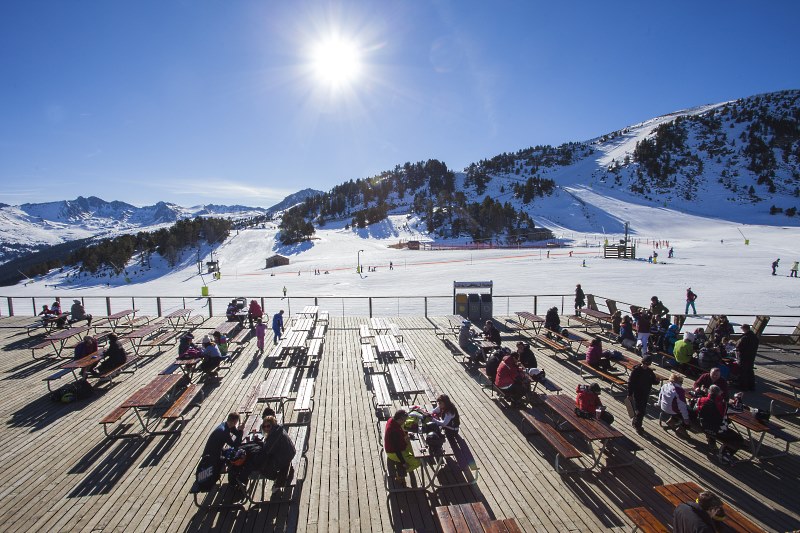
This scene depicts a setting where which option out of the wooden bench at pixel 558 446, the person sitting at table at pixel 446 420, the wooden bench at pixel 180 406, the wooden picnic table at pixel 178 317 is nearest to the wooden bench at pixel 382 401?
the person sitting at table at pixel 446 420

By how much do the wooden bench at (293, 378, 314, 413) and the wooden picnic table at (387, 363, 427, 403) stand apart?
6.20ft

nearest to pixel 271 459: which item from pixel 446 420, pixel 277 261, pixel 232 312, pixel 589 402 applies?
pixel 446 420

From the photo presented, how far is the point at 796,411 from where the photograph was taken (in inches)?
329

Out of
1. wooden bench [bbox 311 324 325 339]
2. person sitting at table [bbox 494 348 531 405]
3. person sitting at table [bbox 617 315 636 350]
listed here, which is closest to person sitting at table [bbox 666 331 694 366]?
person sitting at table [bbox 617 315 636 350]

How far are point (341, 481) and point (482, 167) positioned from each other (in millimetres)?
188330

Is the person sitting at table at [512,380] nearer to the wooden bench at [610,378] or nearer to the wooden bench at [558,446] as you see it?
the wooden bench at [558,446]

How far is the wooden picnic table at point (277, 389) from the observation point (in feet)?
→ 26.6

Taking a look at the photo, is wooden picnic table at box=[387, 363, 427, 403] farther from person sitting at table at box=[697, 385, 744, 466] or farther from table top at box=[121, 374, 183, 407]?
person sitting at table at box=[697, 385, 744, 466]

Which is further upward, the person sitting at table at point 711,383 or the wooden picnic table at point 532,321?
the person sitting at table at point 711,383

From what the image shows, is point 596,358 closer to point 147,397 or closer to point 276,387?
point 276,387

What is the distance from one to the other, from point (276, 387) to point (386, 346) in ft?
12.7

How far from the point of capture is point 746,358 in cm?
951

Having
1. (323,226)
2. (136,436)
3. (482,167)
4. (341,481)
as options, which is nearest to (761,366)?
(341,481)

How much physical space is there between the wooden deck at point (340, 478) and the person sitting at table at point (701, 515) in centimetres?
139
